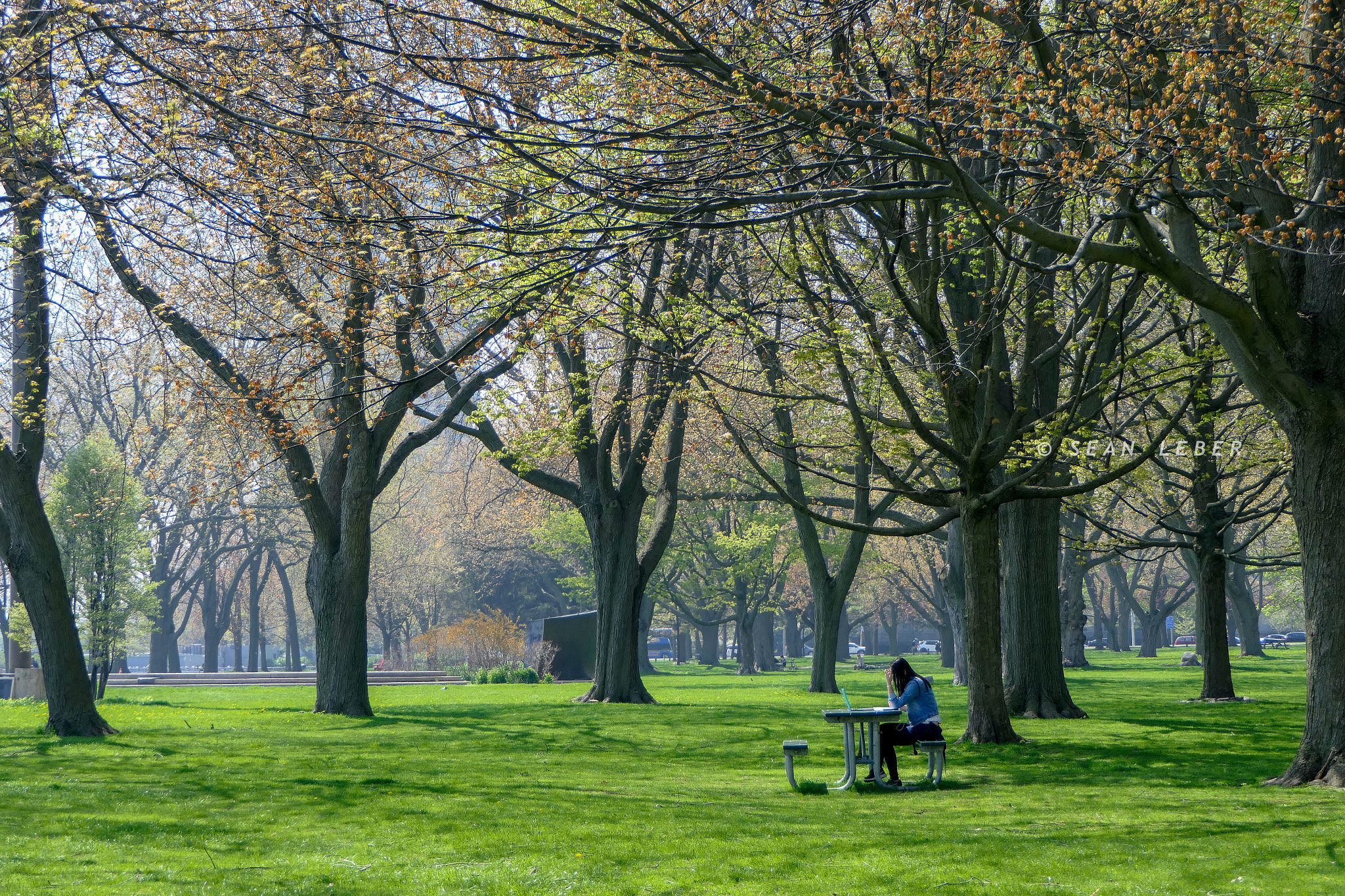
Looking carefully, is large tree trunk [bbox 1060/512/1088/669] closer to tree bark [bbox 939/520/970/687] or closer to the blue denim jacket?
tree bark [bbox 939/520/970/687]

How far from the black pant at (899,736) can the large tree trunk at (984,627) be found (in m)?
2.50

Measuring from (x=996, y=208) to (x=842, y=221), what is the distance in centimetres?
821

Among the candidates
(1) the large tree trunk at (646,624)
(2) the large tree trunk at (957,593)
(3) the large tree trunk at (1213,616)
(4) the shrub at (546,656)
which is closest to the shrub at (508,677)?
(4) the shrub at (546,656)

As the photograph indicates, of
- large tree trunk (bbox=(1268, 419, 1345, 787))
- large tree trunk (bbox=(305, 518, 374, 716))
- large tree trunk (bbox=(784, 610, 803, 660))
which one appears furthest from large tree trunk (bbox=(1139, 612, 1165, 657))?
large tree trunk (bbox=(1268, 419, 1345, 787))

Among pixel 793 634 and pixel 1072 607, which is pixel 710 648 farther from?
pixel 1072 607

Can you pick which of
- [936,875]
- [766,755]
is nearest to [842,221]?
[766,755]

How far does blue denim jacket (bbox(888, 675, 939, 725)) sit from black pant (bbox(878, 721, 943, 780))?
0.11m

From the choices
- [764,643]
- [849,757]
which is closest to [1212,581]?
[849,757]

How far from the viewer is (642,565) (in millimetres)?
22469

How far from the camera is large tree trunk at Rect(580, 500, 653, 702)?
21.7m

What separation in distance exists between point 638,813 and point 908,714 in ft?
10.6

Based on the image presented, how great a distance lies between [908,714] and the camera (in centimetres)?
1071

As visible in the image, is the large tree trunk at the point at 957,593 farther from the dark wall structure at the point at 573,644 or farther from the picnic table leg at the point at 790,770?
the picnic table leg at the point at 790,770

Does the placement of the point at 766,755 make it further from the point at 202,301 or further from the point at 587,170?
the point at 202,301
